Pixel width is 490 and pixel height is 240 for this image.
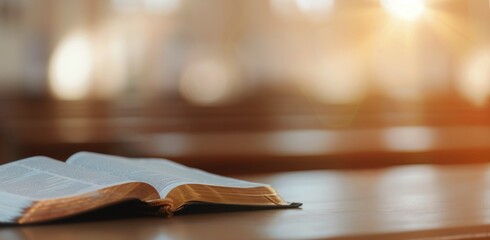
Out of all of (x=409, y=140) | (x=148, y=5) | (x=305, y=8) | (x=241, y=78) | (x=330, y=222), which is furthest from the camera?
(x=305, y=8)

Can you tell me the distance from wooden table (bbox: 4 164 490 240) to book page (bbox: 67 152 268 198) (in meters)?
0.05

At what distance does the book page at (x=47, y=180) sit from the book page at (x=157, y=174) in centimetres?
4

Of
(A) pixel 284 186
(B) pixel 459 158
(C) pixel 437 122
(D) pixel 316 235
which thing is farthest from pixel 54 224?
(C) pixel 437 122

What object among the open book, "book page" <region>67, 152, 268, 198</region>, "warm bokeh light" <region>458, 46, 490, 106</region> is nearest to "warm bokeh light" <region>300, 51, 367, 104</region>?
"warm bokeh light" <region>458, 46, 490, 106</region>

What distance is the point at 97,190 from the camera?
0.61 metres

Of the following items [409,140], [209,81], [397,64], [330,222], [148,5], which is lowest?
[330,222]

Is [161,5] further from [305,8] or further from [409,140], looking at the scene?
[409,140]

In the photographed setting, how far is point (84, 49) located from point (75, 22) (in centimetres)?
11

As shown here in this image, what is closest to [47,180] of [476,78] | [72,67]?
[72,67]

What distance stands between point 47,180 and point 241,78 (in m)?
2.41

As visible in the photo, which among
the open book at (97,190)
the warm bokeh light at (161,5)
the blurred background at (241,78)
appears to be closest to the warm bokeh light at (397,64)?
the blurred background at (241,78)

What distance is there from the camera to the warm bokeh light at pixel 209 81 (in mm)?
2990

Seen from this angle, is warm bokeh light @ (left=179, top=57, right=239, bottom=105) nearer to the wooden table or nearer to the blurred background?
the blurred background

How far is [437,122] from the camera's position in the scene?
3074 mm
